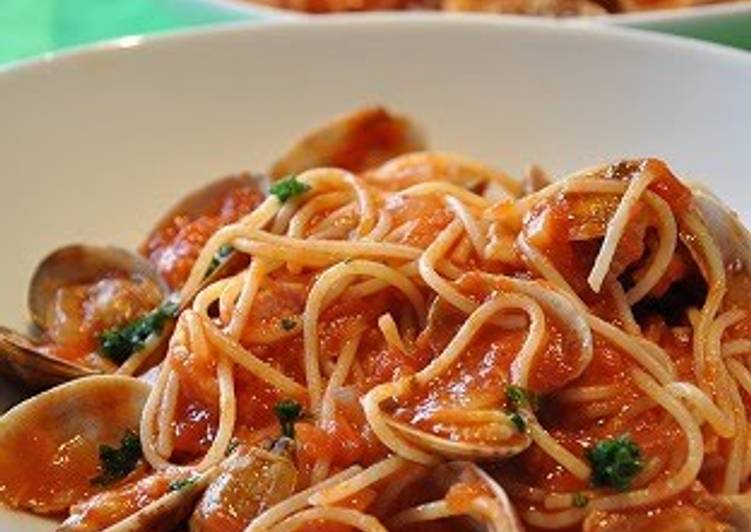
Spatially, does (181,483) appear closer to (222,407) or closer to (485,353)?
(222,407)

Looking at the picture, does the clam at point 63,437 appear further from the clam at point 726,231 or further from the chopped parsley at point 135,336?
the clam at point 726,231

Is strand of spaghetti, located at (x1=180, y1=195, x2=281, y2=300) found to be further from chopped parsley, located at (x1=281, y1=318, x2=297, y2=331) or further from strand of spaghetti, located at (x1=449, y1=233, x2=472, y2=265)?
strand of spaghetti, located at (x1=449, y1=233, x2=472, y2=265)

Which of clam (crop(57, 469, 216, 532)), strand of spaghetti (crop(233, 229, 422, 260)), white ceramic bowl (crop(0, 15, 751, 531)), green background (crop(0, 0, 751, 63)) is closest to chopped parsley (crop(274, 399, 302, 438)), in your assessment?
clam (crop(57, 469, 216, 532))

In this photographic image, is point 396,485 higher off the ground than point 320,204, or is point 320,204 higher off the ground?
point 320,204

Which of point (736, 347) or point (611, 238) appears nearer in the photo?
point (611, 238)

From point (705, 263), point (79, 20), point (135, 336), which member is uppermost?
point (705, 263)

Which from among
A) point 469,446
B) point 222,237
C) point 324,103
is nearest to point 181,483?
point 469,446

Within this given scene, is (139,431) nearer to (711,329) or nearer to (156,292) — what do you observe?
(156,292)
